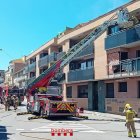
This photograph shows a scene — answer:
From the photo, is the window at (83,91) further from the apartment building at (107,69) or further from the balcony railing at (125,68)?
the balcony railing at (125,68)

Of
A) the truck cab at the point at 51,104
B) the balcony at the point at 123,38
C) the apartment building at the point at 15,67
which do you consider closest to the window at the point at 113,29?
the balcony at the point at 123,38

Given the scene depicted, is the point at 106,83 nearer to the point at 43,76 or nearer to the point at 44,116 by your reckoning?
the point at 43,76

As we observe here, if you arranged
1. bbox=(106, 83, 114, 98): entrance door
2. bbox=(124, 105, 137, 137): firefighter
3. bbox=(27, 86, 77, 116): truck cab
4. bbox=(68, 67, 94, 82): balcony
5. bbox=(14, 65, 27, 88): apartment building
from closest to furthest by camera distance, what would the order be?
bbox=(124, 105, 137, 137): firefighter → bbox=(27, 86, 77, 116): truck cab → bbox=(106, 83, 114, 98): entrance door → bbox=(68, 67, 94, 82): balcony → bbox=(14, 65, 27, 88): apartment building

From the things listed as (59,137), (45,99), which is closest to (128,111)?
(59,137)

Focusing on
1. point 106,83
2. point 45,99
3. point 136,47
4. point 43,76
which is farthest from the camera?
point 106,83

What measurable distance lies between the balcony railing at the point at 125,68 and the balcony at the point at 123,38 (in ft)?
5.32

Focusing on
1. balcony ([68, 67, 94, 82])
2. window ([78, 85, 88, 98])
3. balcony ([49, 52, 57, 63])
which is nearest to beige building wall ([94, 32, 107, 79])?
balcony ([68, 67, 94, 82])

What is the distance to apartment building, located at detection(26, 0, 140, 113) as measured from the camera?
28.0 meters

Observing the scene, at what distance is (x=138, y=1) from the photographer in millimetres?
27516

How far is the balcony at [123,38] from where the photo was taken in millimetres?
27047

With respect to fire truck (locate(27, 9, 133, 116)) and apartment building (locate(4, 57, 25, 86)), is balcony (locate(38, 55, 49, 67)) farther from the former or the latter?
apartment building (locate(4, 57, 25, 86))

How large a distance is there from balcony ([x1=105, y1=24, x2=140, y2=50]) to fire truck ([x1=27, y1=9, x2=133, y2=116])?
2.44 feet

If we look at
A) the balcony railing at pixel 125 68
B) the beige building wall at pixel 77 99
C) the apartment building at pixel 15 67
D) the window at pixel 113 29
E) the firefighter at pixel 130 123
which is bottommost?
the firefighter at pixel 130 123

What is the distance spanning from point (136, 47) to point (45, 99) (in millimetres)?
9647
